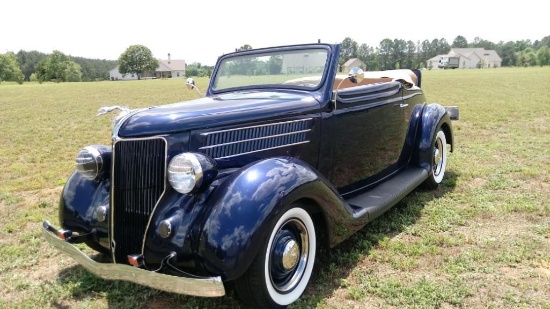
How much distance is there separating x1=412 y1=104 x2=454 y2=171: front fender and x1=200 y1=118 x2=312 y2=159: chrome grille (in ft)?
6.79

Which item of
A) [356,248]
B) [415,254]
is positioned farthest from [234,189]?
[415,254]

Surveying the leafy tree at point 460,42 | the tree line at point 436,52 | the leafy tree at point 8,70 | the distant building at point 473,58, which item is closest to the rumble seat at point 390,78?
the tree line at point 436,52

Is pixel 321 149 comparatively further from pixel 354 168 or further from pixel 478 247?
pixel 478 247

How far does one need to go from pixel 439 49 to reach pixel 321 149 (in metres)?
114

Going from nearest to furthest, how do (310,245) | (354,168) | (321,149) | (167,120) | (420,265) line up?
(167,120)
(310,245)
(420,265)
(321,149)
(354,168)

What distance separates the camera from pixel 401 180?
442cm

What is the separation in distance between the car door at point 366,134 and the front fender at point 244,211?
1.18 metres

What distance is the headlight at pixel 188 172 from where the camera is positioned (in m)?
2.42

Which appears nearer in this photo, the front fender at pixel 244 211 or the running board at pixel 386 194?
the front fender at pixel 244 211

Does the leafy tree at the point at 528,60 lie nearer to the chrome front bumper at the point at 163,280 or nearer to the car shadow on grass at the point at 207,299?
the car shadow on grass at the point at 207,299

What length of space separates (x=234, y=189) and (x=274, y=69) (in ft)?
6.24

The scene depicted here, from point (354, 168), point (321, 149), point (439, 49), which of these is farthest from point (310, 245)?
point (439, 49)

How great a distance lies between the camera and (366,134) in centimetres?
408

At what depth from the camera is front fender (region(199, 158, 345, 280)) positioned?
2305 millimetres
